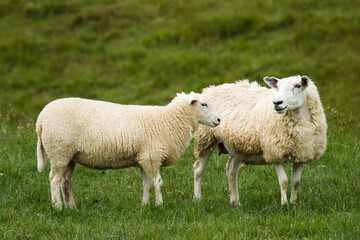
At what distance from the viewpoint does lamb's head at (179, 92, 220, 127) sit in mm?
6523

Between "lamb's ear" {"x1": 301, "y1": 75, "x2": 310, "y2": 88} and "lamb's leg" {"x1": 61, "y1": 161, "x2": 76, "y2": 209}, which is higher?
"lamb's ear" {"x1": 301, "y1": 75, "x2": 310, "y2": 88}

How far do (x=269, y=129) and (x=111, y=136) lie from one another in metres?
1.79

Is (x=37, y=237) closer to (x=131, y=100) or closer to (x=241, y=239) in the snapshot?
(x=241, y=239)

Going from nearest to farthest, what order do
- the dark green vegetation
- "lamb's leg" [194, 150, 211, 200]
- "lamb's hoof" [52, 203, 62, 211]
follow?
the dark green vegetation < "lamb's hoof" [52, 203, 62, 211] < "lamb's leg" [194, 150, 211, 200]

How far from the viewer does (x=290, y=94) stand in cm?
611

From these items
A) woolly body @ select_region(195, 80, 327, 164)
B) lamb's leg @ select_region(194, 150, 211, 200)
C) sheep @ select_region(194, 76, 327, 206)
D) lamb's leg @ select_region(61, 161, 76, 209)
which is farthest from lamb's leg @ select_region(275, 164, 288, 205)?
lamb's leg @ select_region(61, 161, 76, 209)

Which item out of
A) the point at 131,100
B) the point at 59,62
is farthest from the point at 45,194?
the point at 59,62

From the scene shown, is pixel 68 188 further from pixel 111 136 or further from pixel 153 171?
pixel 153 171

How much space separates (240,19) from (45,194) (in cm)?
1402

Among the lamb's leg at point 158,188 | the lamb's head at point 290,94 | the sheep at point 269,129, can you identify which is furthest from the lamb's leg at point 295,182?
the lamb's leg at point 158,188

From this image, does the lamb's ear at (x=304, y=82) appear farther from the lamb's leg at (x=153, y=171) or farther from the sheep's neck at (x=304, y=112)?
the lamb's leg at (x=153, y=171)

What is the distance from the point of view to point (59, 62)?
63.2 feet

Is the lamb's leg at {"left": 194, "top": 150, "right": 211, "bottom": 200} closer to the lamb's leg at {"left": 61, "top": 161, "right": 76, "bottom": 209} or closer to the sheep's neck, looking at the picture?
the sheep's neck

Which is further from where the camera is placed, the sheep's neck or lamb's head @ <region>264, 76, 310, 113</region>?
the sheep's neck
